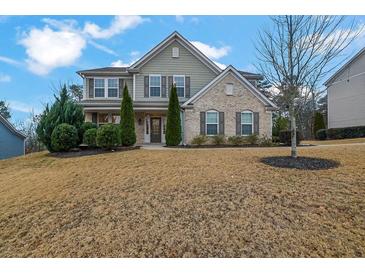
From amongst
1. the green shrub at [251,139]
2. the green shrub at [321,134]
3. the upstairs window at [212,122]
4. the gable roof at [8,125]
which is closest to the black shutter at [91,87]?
the gable roof at [8,125]

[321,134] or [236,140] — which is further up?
[321,134]

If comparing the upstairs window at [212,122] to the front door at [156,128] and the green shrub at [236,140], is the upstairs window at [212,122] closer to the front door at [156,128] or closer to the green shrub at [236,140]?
the green shrub at [236,140]

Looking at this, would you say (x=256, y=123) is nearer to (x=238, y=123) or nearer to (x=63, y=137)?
(x=238, y=123)

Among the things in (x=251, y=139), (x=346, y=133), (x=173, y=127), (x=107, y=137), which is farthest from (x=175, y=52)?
(x=346, y=133)

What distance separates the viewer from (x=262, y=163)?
9.12m

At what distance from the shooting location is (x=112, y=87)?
831 inches

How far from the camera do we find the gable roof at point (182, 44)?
66.5 feet

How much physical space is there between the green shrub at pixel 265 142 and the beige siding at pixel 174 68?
243 inches

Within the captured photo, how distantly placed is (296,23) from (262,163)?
4.95 meters

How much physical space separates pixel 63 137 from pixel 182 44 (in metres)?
11.1

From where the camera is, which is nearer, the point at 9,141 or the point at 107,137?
the point at 107,137

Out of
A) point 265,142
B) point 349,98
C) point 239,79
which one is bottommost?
point 265,142

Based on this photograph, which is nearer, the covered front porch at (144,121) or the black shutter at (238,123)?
the black shutter at (238,123)

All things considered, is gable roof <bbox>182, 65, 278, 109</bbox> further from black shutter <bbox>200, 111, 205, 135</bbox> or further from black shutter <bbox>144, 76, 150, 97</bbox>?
black shutter <bbox>144, 76, 150, 97</bbox>
